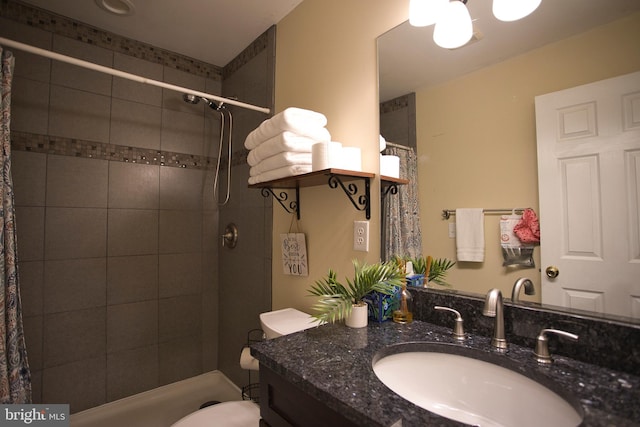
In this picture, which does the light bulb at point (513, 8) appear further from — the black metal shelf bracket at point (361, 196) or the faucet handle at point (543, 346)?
the faucet handle at point (543, 346)

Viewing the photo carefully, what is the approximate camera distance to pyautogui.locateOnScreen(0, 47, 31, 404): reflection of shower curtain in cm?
131

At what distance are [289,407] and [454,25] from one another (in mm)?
1228

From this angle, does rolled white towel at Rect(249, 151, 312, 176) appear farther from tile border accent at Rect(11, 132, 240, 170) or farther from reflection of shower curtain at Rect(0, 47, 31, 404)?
reflection of shower curtain at Rect(0, 47, 31, 404)

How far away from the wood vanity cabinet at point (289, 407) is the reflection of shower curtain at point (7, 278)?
127 centimetres

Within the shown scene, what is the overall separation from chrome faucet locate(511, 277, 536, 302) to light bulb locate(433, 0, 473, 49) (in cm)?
77

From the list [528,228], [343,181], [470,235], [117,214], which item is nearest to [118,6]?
[117,214]

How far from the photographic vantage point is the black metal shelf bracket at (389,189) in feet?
3.93

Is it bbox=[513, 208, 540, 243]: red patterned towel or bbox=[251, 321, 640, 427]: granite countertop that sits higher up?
bbox=[513, 208, 540, 243]: red patterned towel

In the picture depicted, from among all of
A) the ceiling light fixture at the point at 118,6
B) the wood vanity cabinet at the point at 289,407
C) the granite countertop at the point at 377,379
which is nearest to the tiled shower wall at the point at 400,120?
the granite countertop at the point at 377,379

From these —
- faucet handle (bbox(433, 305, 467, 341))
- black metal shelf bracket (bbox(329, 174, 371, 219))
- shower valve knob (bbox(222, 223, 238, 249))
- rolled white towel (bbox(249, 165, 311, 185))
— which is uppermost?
rolled white towel (bbox(249, 165, 311, 185))

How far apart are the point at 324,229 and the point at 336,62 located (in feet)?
2.56

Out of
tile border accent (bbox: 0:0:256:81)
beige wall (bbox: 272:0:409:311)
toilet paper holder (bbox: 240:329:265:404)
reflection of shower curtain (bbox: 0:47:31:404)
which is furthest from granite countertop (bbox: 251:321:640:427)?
tile border accent (bbox: 0:0:256:81)

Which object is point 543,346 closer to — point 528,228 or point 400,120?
point 528,228

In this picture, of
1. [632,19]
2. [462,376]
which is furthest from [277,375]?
[632,19]
